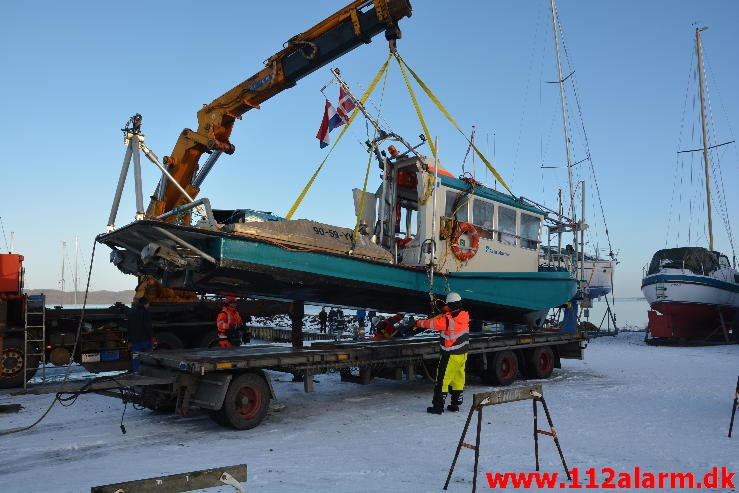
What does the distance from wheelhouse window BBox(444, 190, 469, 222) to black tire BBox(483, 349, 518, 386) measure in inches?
102

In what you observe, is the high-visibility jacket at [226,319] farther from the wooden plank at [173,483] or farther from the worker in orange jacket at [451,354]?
the wooden plank at [173,483]

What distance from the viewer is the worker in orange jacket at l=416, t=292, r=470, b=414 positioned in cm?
806

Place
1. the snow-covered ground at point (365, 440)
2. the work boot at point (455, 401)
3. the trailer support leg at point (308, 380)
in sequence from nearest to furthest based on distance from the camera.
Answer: the snow-covered ground at point (365, 440) < the trailer support leg at point (308, 380) < the work boot at point (455, 401)

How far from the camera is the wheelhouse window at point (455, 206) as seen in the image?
1027cm

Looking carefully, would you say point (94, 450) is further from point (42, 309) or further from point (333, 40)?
point (333, 40)

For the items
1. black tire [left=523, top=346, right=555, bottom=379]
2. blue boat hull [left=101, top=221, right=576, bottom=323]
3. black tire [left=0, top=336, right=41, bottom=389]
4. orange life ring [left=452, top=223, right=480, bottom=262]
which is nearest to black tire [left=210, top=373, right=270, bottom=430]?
blue boat hull [left=101, top=221, right=576, bottom=323]

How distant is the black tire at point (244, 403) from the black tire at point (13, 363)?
17.6 feet

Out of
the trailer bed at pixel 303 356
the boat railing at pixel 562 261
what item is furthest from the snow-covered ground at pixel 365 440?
the boat railing at pixel 562 261

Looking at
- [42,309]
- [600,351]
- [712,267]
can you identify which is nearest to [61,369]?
[42,309]

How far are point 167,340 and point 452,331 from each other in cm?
669

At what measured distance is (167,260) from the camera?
7.68m

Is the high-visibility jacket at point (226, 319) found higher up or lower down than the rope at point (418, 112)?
lower down

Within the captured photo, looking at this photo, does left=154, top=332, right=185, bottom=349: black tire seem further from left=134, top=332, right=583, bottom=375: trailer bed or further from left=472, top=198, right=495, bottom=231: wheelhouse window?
left=472, top=198, right=495, bottom=231: wheelhouse window

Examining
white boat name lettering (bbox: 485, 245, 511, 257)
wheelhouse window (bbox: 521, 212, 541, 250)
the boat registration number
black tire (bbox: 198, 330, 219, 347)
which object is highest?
wheelhouse window (bbox: 521, 212, 541, 250)
